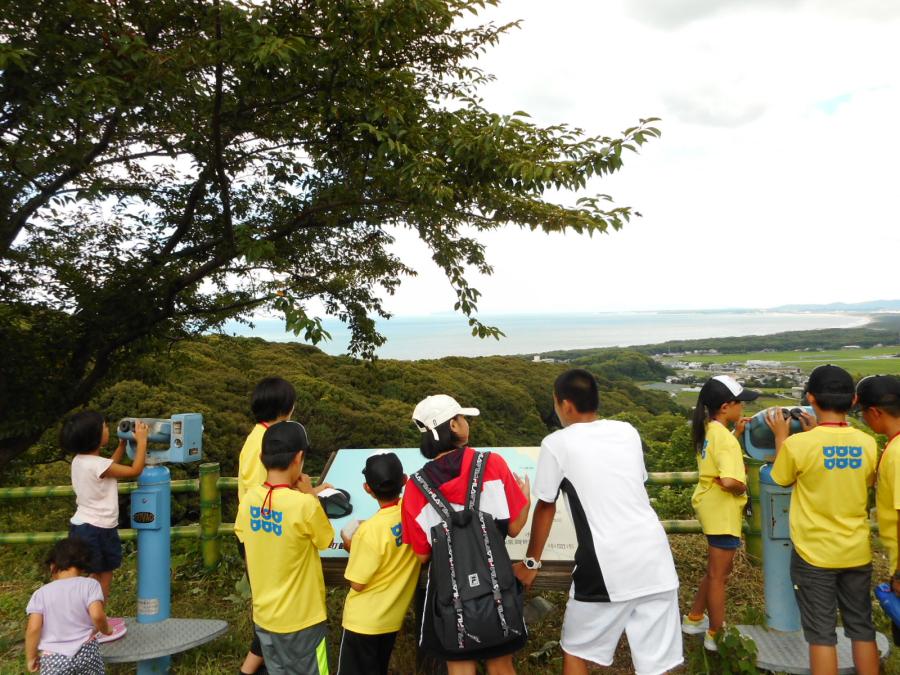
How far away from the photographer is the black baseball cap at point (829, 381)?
2.44m

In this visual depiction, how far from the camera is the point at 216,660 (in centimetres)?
308

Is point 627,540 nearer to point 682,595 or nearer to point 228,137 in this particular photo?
point 682,595

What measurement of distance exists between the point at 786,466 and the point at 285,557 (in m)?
2.32

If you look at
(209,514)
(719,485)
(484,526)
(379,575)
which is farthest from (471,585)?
(209,514)

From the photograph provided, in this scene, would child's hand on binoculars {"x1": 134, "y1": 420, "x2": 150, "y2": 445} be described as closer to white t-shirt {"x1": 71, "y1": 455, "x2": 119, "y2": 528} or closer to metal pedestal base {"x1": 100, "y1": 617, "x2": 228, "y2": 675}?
white t-shirt {"x1": 71, "y1": 455, "x2": 119, "y2": 528}

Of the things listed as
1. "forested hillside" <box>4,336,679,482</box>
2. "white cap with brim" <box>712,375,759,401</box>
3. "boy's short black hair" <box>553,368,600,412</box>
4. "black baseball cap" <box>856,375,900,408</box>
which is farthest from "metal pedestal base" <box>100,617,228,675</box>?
"forested hillside" <box>4,336,679,482</box>

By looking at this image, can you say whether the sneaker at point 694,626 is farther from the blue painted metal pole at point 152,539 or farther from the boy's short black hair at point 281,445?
the blue painted metal pole at point 152,539

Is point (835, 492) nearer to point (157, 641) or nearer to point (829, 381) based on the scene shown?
point (829, 381)

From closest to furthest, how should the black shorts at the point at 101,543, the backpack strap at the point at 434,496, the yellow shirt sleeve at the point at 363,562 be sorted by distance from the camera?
1. the backpack strap at the point at 434,496
2. the yellow shirt sleeve at the point at 363,562
3. the black shorts at the point at 101,543

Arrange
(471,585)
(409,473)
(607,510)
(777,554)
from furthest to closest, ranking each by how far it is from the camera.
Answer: (409,473) → (777,554) → (607,510) → (471,585)

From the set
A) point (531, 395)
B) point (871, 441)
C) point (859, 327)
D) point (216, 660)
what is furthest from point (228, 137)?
point (859, 327)

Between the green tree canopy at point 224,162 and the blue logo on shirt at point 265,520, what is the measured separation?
1.50 meters

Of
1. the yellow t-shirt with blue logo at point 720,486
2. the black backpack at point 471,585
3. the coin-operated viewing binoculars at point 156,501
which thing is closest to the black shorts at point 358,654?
the black backpack at point 471,585

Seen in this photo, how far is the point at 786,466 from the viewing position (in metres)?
2.51
